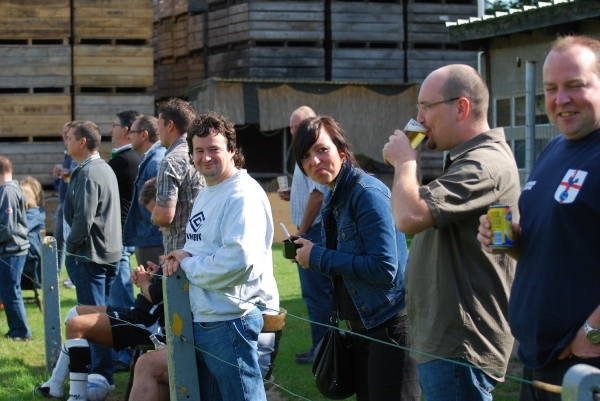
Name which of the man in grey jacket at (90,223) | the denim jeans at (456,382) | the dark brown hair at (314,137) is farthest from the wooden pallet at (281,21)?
the denim jeans at (456,382)

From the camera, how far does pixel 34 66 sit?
16.4 meters

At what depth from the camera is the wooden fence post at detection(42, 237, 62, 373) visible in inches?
293

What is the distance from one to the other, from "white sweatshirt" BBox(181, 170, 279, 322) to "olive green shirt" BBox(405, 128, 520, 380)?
1.07 metres

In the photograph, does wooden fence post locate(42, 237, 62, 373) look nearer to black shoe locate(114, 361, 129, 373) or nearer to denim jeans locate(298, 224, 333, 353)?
black shoe locate(114, 361, 129, 373)

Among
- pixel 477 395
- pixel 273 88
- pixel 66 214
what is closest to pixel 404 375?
pixel 477 395

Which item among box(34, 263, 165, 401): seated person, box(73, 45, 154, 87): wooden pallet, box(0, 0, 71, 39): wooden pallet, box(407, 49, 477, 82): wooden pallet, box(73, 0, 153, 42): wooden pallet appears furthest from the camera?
box(407, 49, 477, 82): wooden pallet

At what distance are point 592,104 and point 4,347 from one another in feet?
23.4

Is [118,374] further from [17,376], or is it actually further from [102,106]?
[102,106]

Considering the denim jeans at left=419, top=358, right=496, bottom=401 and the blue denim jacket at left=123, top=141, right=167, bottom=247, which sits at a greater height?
the blue denim jacket at left=123, top=141, right=167, bottom=247

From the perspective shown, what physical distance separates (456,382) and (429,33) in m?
16.9

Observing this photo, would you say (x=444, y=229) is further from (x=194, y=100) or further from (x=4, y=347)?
(x=194, y=100)

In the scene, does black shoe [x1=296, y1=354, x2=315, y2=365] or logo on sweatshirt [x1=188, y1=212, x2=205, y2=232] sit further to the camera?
black shoe [x1=296, y1=354, x2=315, y2=365]

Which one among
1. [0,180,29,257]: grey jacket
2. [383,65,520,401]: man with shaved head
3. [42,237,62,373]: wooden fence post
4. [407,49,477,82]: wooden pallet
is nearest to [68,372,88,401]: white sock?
[42,237,62,373]: wooden fence post

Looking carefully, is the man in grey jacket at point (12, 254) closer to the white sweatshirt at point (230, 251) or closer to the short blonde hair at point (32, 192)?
the short blonde hair at point (32, 192)
